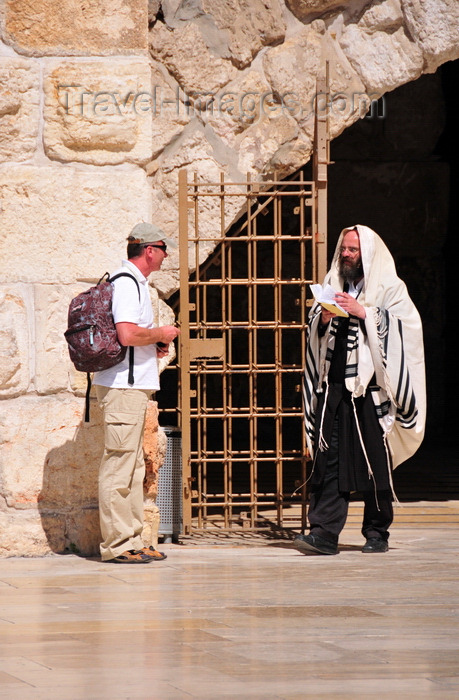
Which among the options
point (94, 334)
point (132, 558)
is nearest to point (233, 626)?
point (132, 558)

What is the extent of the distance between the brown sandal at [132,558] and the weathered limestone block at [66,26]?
227 cm

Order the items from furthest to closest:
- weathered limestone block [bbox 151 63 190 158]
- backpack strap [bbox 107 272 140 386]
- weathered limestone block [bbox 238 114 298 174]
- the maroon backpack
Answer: weathered limestone block [bbox 238 114 298 174] < weathered limestone block [bbox 151 63 190 158] < backpack strap [bbox 107 272 140 386] < the maroon backpack

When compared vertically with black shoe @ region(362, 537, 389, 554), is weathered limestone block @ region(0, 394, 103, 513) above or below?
above

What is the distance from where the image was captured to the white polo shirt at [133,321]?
4.80 m

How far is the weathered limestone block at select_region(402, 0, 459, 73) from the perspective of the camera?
5883 millimetres

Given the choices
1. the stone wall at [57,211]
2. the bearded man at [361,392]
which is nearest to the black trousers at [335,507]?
the bearded man at [361,392]

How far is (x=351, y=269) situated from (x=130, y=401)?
4.07 ft

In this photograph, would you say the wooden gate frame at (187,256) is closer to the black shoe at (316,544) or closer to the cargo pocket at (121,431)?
the black shoe at (316,544)

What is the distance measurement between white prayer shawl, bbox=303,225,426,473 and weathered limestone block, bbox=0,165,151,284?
1.05 m

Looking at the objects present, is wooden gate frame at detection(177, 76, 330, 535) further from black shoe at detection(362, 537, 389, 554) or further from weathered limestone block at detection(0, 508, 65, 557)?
weathered limestone block at detection(0, 508, 65, 557)

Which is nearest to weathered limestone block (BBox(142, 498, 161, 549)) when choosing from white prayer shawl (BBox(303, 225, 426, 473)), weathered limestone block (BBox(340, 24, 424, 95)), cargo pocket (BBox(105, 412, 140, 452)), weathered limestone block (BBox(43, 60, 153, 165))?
→ cargo pocket (BBox(105, 412, 140, 452))

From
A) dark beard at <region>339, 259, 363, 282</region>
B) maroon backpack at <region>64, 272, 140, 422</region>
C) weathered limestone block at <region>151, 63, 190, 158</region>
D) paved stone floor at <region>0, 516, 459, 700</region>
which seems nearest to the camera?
paved stone floor at <region>0, 516, 459, 700</region>

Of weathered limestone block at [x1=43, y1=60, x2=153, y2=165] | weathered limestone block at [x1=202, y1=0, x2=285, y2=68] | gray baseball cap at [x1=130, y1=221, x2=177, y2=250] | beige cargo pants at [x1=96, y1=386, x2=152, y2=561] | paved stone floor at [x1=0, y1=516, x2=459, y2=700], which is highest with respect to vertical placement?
weathered limestone block at [x1=202, y1=0, x2=285, y2=68]

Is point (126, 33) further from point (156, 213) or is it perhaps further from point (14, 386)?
point (14, 386)
